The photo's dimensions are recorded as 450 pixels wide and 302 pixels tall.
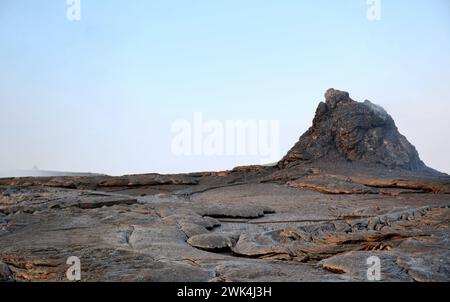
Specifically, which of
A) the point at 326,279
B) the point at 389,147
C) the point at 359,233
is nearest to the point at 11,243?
the point at 326,279

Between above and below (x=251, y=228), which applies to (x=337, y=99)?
above

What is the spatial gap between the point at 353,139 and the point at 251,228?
10471 millimetres

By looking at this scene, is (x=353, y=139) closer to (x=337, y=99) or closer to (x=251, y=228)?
(x=337, y=99)

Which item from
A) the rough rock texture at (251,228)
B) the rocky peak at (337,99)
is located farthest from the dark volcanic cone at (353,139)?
the rough rock texture at (251,228)

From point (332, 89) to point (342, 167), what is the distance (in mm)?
4695

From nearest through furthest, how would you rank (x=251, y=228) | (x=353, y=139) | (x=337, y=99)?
(x=251, y=228), (x=353, y=139), (x=337, y=99)

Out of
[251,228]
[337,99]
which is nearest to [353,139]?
[337,99]

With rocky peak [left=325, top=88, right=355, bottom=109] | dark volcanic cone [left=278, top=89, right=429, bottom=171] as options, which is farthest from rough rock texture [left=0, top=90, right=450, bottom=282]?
rocky peak [left=325, top=88, right=355, bottom=109]

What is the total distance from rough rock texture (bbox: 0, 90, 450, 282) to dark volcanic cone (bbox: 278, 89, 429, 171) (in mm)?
109

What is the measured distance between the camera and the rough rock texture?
4.48 metres

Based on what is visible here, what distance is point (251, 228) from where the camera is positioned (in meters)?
7.76

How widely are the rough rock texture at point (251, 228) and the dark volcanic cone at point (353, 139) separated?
0.11 metres

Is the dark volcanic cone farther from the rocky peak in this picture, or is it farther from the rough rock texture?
the rough rock texture

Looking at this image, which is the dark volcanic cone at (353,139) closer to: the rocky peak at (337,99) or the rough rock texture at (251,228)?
the rocky peak at (337,99)
